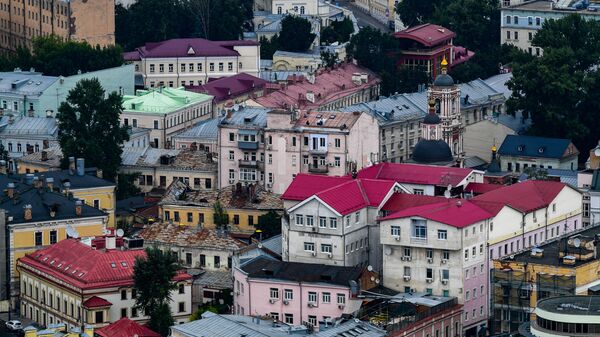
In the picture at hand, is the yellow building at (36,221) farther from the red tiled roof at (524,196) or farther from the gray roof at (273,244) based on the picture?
the red tiled roof at (524,196)

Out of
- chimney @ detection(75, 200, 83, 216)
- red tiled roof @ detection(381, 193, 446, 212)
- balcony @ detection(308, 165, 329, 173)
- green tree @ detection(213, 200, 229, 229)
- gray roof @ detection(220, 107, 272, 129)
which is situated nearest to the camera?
red tiled roof @ detection(381, 193, 446, 212)

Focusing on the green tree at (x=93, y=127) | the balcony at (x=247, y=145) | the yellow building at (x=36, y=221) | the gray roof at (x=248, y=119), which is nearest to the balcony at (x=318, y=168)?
the balcony at (x=247, y=145)

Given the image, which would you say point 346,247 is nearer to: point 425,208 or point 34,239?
point 425,208

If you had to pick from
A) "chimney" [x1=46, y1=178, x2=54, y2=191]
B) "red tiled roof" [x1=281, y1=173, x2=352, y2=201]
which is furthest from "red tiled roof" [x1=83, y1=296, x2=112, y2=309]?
"chimney" [x1=46, y1=178, x2=54, y2=191]

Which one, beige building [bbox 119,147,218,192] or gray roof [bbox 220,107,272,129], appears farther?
beige building [bbox 119,147,218,192]

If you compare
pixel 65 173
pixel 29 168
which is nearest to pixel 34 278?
pixel 65 173

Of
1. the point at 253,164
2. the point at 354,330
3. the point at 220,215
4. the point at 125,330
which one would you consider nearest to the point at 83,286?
the point at 125,330

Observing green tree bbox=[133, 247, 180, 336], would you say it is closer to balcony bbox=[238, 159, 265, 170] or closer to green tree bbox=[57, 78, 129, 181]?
balcony bbox=[238, 159, 265, 170]

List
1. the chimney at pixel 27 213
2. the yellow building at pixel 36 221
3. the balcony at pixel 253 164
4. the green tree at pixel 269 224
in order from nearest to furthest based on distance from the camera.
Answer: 1. the yellow building at pixel 36 221
2. the chimney at pixel 27 213
3. the green tree at pixel 269 224
4. the balcony at pixel 253 164
